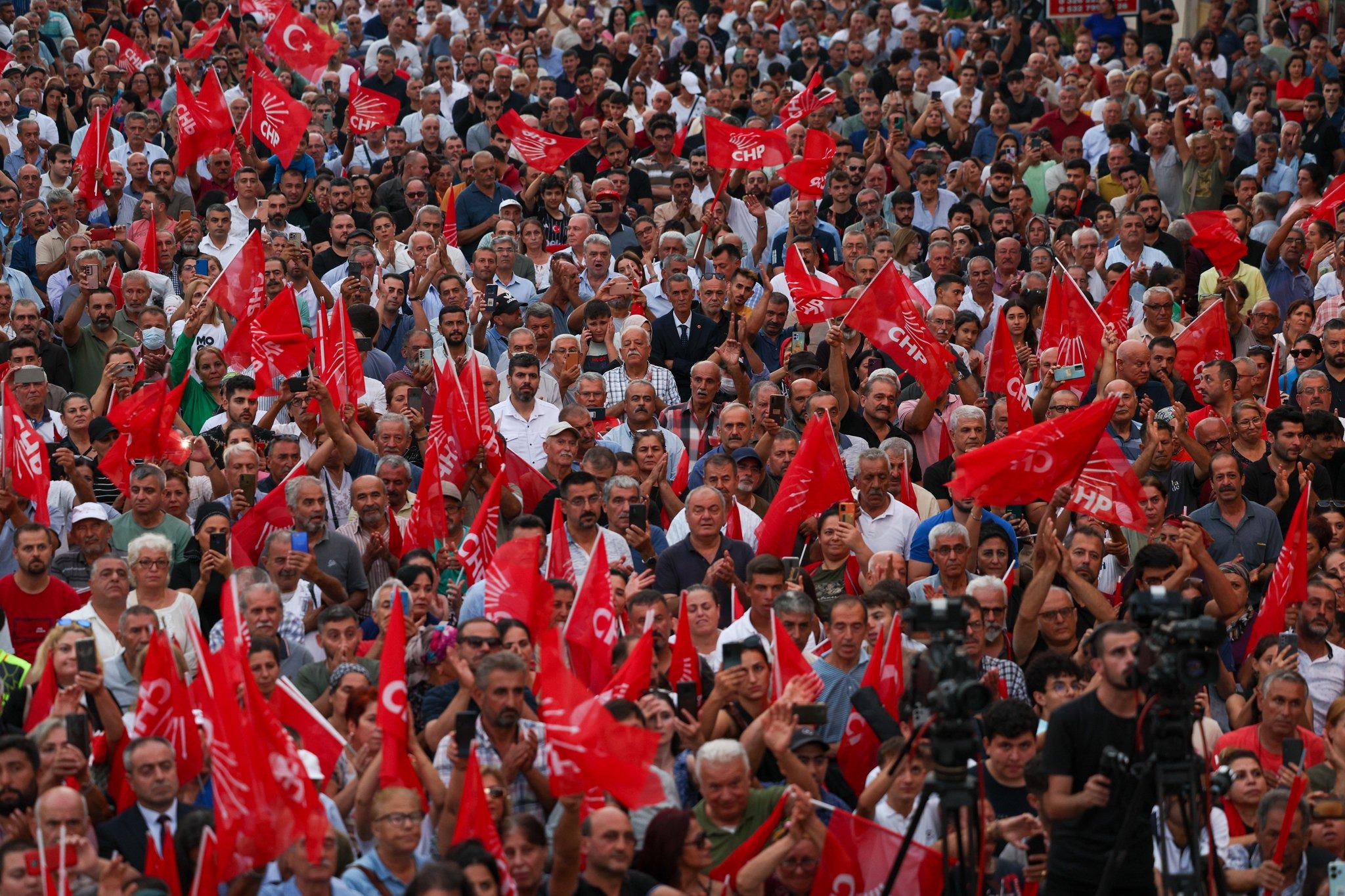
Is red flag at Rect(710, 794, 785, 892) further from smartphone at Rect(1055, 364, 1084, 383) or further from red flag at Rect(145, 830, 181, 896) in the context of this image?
smartphone at Rect(1055, 364, 1084, 383)

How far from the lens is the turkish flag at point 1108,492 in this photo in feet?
34.0

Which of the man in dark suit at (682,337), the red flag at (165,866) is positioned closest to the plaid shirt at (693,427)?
the man in dark suit at (682,337)

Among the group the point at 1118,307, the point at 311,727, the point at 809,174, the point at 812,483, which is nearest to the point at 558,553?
the point at 812,483

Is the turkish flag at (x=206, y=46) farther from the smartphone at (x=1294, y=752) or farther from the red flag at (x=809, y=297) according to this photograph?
the smartphone at (x=1294, y=752)

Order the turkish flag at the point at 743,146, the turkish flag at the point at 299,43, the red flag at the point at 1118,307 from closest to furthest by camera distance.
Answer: the red flag at the point at 1118,307 → the turkish flag at the point at 743,146 → the turkish flag at the point at 299,43

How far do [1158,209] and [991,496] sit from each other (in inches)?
245

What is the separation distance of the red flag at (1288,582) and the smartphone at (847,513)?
6.82 feet

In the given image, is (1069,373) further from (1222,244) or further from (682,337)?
(1222,244)

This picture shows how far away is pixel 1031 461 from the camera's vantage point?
399 inches

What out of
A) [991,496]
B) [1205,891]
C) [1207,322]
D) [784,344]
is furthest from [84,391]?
[1205,891]

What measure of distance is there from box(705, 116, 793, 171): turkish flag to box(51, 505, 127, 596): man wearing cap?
267 inches

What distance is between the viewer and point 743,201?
16.0m

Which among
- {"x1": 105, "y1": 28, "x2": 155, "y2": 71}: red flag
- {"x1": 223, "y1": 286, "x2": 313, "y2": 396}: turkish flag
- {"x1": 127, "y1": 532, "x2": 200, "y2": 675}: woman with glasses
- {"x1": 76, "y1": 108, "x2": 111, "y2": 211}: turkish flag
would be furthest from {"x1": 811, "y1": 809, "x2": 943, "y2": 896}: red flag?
{"x1": 105, "y1": 28, "x2": 155, "y2": 71}: red flag

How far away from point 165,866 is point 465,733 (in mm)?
1150
